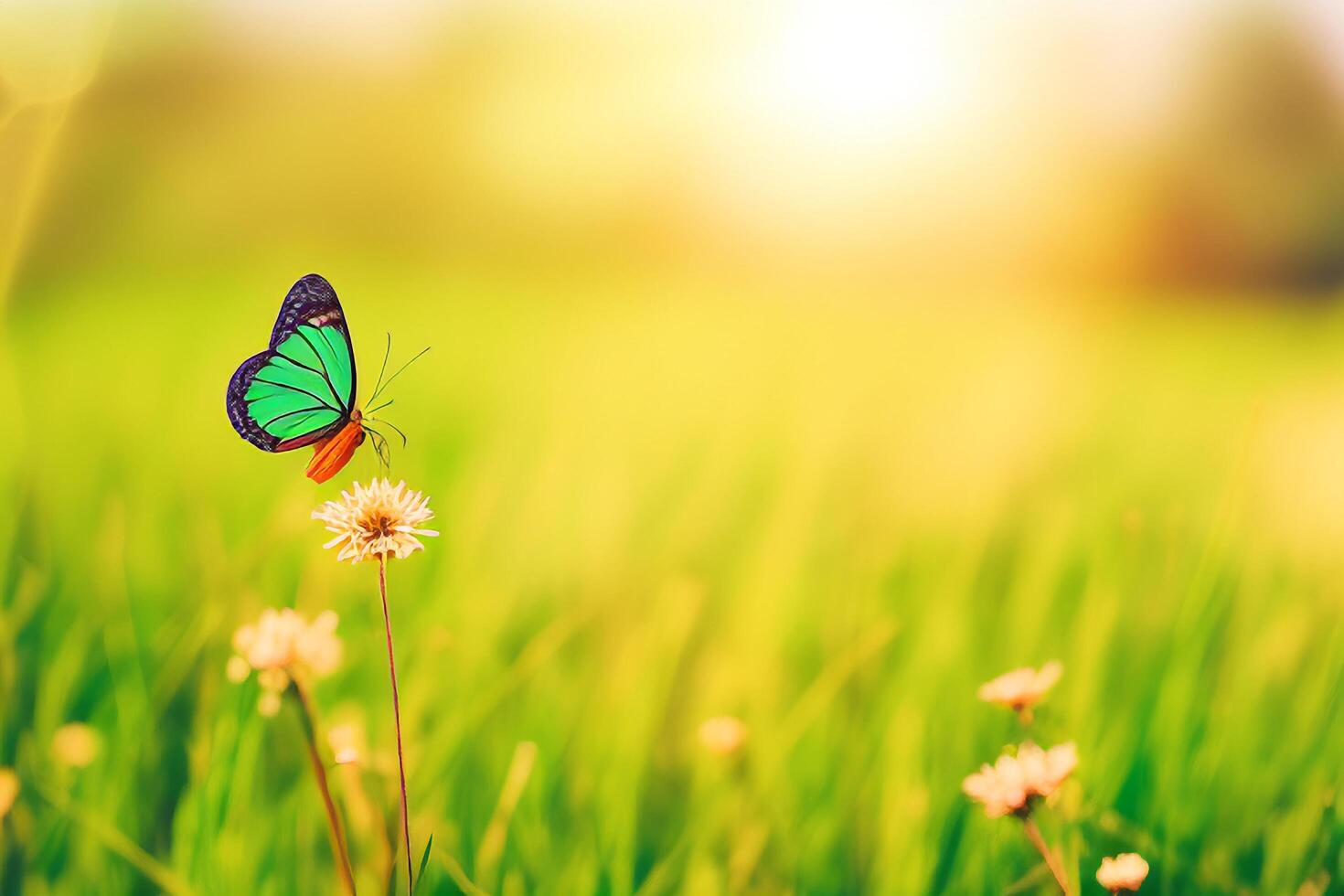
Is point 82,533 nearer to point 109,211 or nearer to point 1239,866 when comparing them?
point 109,211

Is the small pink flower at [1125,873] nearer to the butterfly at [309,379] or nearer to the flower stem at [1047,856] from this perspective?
the flower stem at [1047,856]

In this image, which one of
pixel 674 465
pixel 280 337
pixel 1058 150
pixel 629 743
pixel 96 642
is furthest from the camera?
pixel 1058 150

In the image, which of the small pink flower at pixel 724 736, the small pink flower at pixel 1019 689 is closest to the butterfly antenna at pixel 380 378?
the small pink flower at pixel 724 736

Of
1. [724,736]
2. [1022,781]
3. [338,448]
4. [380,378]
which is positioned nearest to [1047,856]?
[1022,781]

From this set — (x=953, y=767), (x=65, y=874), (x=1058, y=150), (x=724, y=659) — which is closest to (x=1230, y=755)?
(x=953, y=767)

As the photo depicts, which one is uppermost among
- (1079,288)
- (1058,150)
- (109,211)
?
(109,211)

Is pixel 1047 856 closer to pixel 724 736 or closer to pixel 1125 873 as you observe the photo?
pixel 1125 873

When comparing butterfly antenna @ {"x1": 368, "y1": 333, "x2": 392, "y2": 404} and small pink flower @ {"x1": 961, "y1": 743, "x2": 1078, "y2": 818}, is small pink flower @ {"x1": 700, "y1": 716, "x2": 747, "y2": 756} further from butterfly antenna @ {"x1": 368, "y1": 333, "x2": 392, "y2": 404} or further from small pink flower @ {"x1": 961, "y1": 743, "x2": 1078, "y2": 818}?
butterfly antenna @ {"x1": 368, "y1": 333, "x2": 392, "y2": 404}

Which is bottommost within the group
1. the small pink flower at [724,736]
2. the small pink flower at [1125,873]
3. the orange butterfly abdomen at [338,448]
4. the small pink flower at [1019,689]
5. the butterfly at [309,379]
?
the small pink flower at [1125,873]
